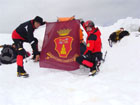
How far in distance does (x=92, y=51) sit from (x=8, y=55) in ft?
13.3

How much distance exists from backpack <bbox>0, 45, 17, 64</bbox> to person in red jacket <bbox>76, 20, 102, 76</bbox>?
141 inches

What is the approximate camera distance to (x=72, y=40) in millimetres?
4367

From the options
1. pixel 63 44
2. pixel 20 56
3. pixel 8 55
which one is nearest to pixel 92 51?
pixel 63 44

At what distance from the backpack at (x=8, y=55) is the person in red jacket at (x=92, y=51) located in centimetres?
358

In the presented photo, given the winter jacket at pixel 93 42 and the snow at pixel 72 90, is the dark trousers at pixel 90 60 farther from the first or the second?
the snow at pixel 72 90

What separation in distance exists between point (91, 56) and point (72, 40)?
76 cm

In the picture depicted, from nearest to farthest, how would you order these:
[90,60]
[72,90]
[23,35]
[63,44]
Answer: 1. [72,90]
2. [90,60]
3. [63,44]
4. [23,35]

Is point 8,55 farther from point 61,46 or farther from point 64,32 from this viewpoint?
point 64,32

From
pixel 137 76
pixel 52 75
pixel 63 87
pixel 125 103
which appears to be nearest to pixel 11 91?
pixel 63 87

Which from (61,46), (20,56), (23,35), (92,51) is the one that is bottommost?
(20,56)

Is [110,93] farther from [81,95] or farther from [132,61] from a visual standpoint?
[132,61]

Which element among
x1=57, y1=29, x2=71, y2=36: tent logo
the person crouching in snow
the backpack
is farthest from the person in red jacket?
the backpack

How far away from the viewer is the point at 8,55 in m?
6.39

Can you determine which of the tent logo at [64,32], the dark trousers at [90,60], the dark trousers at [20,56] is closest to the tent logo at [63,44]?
the tent logo at [64,32]
